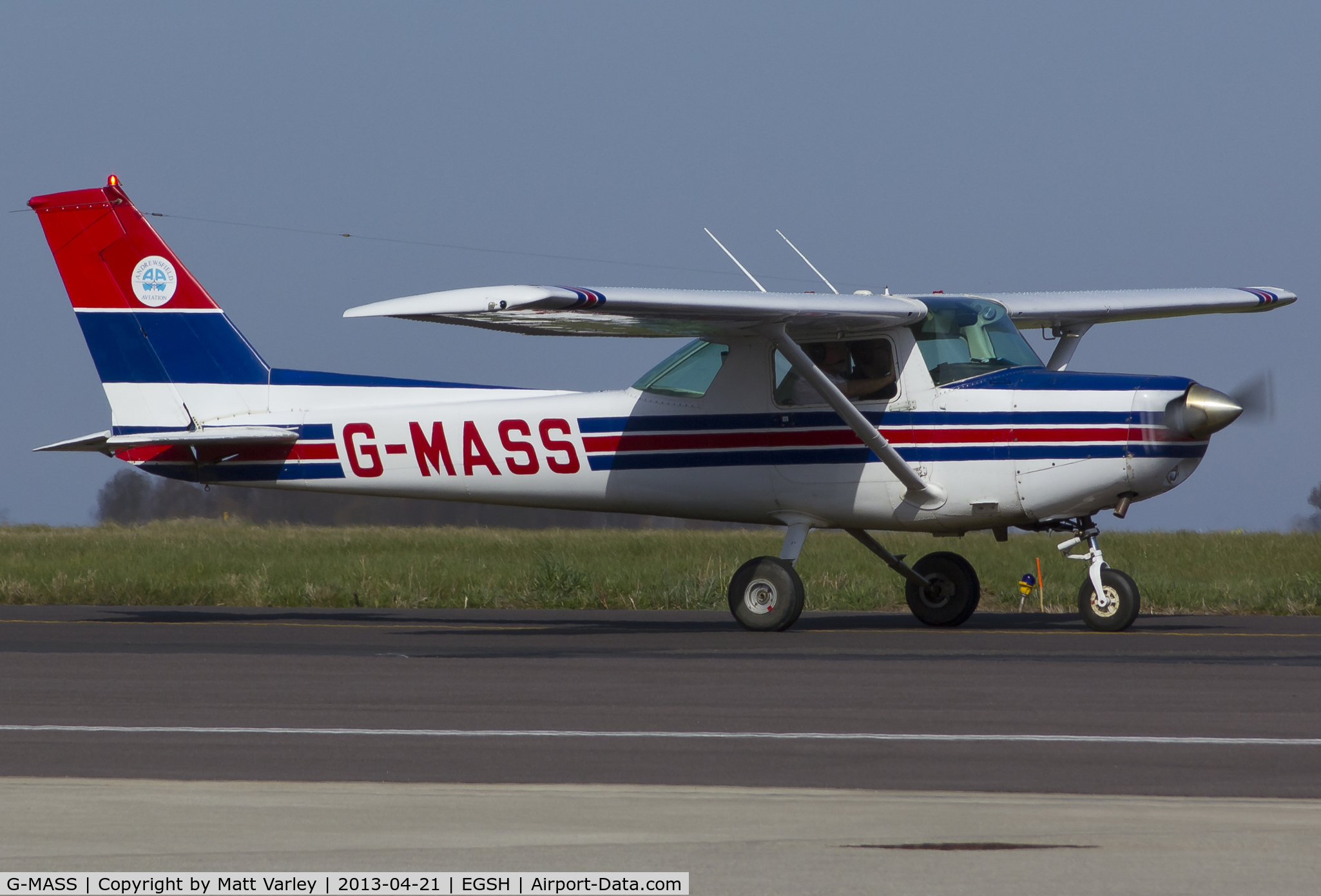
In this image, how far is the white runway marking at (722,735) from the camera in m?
6.59

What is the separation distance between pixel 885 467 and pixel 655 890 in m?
9.35

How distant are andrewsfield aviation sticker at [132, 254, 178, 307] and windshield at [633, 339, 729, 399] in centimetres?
536

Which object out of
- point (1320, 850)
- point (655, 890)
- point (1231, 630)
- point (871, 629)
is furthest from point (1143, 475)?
point (655, 890)

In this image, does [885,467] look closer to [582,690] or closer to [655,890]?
[582,690]

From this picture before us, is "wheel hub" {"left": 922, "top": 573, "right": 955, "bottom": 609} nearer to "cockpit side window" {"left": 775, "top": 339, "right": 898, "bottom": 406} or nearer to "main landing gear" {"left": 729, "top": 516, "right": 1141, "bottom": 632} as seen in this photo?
"main landing gear" {"left": 729, "top": 516, "right": 1141, "bottom": 632}

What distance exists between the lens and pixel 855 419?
12.7 meters

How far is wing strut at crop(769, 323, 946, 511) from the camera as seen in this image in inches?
500

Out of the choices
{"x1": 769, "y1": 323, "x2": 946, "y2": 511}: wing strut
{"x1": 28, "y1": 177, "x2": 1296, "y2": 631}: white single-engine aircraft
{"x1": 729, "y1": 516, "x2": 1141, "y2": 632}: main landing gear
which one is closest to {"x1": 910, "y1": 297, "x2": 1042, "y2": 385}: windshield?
{"x1": 28, "y1": 177, "x2": 1296, "y2": 631}: white single-engine aircraft

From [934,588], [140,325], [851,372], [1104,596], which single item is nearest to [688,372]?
[851,372]

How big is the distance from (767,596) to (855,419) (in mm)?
1709

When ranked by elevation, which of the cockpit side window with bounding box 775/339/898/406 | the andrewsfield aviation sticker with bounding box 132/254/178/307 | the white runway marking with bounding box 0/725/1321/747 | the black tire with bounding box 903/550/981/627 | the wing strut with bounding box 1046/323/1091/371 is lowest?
the white runway marking with bounding box 0/725/1321/747

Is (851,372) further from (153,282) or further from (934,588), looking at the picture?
(153,282)

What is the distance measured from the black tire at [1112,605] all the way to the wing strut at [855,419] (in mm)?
1437

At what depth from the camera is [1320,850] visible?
14.4ft
